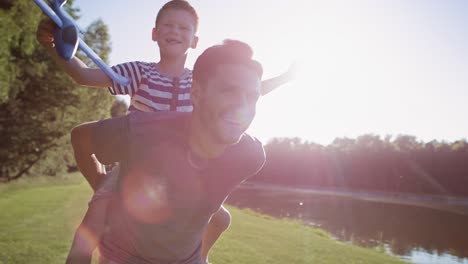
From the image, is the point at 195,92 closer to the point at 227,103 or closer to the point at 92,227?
the point at 227,103

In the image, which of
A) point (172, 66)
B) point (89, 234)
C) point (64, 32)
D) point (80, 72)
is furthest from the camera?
point (172, 66)

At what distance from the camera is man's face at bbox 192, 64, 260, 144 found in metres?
2.13

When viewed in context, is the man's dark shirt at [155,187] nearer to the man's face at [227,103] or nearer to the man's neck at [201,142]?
the man's neck at [201,142]

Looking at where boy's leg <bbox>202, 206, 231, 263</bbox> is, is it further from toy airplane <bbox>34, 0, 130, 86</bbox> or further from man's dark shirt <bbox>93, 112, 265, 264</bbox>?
toy airplane <bbox>34, 0, 130, 86</bbox>

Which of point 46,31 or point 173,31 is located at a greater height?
point 173,31

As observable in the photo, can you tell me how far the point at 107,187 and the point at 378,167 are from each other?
82.6m

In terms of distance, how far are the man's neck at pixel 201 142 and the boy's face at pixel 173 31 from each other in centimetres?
146

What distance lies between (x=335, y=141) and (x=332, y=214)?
8247cm

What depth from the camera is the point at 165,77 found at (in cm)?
343

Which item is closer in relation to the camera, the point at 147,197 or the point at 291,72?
the point at 147,197

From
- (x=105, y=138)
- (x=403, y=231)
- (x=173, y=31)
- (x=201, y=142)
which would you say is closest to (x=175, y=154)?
(x=201, y=142)

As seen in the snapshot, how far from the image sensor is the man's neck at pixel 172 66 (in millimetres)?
3533

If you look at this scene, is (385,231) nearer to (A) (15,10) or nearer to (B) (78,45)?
(A) (15,10)

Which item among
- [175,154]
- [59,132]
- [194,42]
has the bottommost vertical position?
[59,132]
